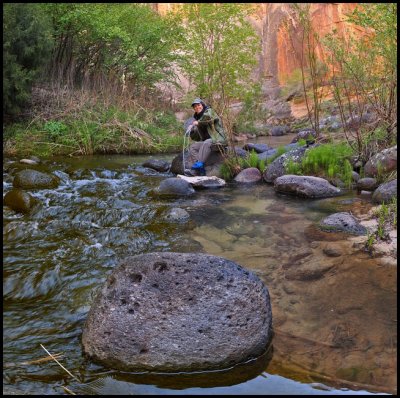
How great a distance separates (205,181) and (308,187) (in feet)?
6.57

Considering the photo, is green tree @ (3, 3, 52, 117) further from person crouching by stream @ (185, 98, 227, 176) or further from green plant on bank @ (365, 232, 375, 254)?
green plant on bank @ (365, 232, 375, 254)

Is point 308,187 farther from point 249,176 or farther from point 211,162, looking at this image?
point 211,162

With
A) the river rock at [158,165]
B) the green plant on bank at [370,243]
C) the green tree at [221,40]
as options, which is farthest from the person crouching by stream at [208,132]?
the green plant on bank at [370,243]

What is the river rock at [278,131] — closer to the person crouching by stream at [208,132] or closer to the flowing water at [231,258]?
the person crouching by stream at [208,132]

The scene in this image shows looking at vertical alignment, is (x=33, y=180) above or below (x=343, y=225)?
above

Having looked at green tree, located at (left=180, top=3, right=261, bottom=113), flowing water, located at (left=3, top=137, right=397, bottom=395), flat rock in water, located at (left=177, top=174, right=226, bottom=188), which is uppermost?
green tree, located at (left=180, top=3, right=261, bottom=113)

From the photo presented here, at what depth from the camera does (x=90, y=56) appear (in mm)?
15914

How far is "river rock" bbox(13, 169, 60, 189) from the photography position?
8.06 meters

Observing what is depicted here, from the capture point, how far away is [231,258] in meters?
4.82

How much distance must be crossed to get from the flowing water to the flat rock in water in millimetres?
458

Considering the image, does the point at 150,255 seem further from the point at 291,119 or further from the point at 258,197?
the point at 291,119

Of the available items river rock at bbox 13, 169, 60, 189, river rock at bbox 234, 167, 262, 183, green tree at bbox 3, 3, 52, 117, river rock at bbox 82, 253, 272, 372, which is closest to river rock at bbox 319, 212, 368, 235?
river rock at bbox 82, 253, 272, 372

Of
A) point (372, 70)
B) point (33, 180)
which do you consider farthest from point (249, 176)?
point (33, 180)

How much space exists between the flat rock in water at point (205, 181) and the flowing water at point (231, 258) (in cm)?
46
